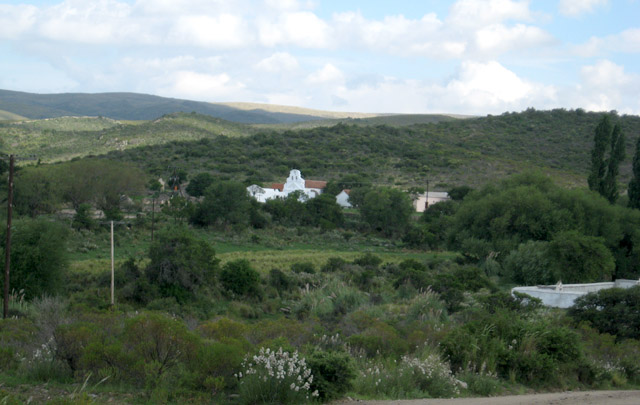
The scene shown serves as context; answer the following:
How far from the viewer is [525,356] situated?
11742mm

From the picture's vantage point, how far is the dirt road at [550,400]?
359 inches

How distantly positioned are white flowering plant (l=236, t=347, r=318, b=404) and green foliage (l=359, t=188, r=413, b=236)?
44373 millimetres

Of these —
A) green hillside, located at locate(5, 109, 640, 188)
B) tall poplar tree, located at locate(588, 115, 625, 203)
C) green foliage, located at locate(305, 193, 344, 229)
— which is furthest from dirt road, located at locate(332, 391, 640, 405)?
green hillside, located at locate(5, 109, 640, 188)

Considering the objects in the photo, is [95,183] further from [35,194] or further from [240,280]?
[240,280]

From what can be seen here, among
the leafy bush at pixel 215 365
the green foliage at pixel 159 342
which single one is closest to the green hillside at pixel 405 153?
the green foliage at pixel 159 342

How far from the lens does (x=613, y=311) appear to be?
17.2 metres

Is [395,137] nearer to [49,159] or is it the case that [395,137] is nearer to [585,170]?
[585,170]

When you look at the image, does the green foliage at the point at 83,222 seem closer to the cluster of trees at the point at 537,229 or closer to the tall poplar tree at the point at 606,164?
the cluster of trees at the point at 537,229

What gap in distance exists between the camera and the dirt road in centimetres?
912

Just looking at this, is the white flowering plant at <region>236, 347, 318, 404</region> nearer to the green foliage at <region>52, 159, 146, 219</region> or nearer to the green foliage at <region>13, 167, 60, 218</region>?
the green foliage at <region>13, 167, 60, 218</region>

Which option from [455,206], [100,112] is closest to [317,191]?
[455,206]

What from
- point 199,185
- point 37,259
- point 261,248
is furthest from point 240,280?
point 199,185

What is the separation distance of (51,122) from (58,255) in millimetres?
98688

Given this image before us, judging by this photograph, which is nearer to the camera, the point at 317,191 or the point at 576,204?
the point at 576,204
